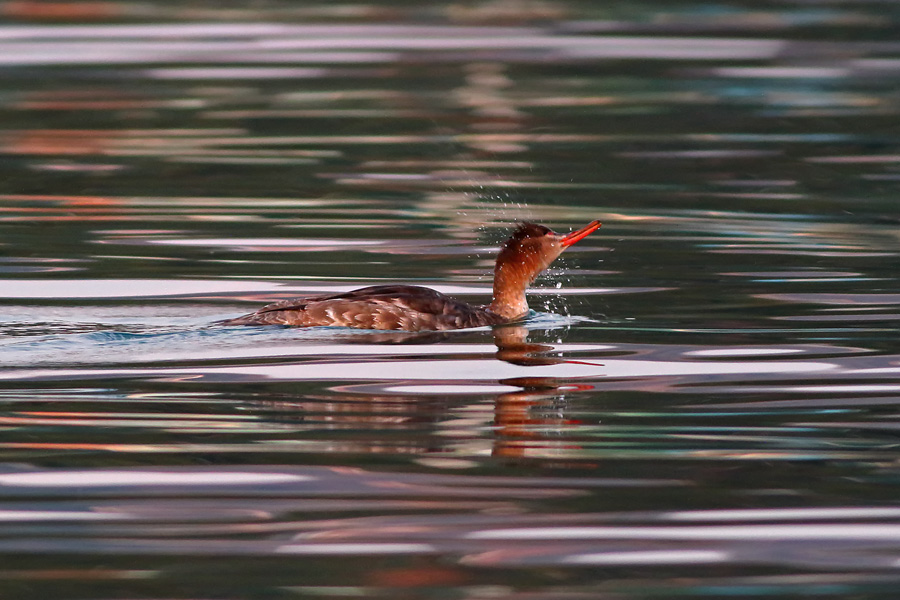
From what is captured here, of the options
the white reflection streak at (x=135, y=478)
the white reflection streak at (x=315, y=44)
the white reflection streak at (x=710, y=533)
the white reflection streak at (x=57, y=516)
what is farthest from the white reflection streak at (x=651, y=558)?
the white reflection streak at (x=315, y=44)

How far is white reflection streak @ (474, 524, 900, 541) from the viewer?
248 inches

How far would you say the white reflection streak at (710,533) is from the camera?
20.7 ft

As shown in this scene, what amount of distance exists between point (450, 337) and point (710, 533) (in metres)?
4.11

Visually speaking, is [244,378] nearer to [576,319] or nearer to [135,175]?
[576,319]

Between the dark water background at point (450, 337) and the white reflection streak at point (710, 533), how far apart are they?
0.8 inches

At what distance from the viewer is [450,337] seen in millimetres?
10344

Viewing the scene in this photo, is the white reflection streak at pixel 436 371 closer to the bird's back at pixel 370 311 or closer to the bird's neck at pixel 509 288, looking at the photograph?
the bird's back at pixel 370 311

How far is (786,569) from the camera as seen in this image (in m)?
6.05

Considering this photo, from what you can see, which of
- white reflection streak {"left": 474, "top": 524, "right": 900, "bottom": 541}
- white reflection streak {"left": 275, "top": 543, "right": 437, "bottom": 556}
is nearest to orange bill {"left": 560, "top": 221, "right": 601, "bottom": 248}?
white reflection streak {"left": 474, "top": 524, "right": 900, "bottom": 541}

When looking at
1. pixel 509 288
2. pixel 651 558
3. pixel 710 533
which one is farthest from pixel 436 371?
pixel 651 558

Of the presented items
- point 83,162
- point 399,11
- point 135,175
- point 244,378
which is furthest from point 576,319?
point 399,11

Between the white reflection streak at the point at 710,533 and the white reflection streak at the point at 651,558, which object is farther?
the white reflection streak at the point at 710,533

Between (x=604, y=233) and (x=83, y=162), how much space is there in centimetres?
595

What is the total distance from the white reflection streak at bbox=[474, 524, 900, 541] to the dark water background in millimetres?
21
